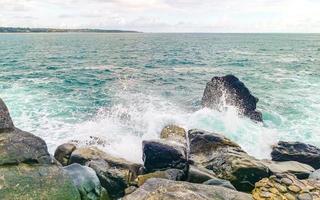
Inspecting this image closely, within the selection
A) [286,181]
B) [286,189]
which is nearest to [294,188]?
[286,189]

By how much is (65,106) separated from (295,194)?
695 inches

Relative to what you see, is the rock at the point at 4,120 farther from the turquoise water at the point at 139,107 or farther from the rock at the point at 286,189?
the turquoise water at the point at 139,107

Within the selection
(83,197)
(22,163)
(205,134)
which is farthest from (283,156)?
(22,163)

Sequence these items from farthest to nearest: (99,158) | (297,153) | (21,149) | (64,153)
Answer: (297,153) < (64,153) < (99,158) < (21,149)

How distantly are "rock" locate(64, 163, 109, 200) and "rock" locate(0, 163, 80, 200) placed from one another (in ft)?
2.19

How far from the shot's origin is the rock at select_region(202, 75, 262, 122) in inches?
853

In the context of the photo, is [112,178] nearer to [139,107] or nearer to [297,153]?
[297,153]

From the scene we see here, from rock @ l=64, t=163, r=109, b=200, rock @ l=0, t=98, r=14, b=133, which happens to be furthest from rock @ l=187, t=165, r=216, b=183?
rock @ l=0, t=98, r=14, b=133

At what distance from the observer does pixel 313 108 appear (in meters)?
24.1

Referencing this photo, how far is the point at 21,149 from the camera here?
26.5 ft

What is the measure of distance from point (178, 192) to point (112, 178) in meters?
3.87

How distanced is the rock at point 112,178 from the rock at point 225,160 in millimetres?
2560

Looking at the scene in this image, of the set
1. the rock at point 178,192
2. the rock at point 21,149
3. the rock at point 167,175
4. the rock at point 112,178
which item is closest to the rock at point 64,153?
the rock at point 112,178

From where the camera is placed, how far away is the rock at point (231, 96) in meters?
21.7
